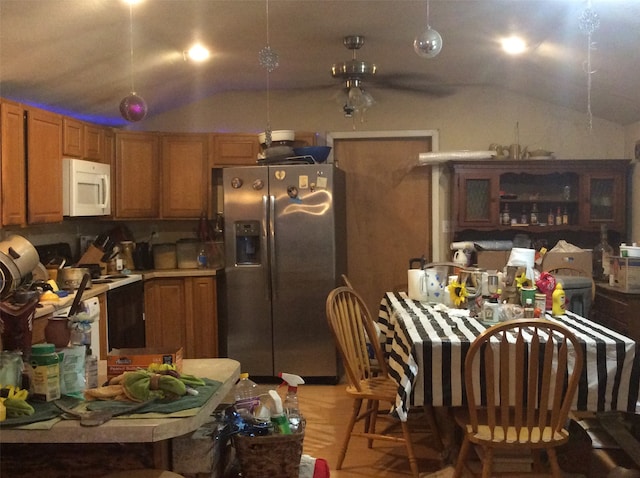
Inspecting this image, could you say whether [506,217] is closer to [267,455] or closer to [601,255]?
[601,255]

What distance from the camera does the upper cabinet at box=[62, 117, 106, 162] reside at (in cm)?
417

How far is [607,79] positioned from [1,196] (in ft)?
12.7

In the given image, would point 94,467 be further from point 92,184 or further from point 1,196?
point 92,184

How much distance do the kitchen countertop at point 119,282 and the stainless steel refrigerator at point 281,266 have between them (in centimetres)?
33

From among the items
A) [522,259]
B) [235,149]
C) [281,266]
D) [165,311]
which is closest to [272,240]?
[281,266]

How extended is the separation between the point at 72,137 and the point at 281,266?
1764 millimetres

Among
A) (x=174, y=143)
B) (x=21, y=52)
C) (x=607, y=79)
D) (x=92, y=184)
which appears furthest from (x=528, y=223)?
(x=21, y=52)

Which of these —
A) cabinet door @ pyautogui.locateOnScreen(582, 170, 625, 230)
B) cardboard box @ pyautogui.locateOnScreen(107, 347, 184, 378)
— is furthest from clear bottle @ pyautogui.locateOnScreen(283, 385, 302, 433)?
cabinet door @ pyautogui.locateOnScreen(582, 170, 625, 230)

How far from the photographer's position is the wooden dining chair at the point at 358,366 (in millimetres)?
3053

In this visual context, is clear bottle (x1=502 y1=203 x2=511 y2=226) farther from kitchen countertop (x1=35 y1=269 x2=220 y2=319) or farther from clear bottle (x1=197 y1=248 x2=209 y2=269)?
clear bottle (x1=197 y1=248 x2=209 y2=269)

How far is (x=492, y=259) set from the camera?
15.9 feet

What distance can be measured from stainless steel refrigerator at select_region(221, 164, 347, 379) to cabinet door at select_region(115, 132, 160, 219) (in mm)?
737

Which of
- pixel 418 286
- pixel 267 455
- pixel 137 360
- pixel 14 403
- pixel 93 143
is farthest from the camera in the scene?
pixel 93 143

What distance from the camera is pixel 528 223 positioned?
5.00m
